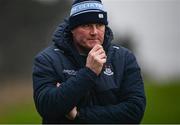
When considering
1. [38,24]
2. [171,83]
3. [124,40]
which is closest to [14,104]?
[171,83]

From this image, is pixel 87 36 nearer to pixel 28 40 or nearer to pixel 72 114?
pixel 72 114

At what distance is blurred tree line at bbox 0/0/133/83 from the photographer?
35.5 meters

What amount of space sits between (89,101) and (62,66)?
34 centimetres

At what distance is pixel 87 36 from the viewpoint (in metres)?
6.70

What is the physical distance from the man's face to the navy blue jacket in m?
0.07

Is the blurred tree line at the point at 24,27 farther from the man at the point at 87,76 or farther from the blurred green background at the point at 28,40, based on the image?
the man at the point at 87,76

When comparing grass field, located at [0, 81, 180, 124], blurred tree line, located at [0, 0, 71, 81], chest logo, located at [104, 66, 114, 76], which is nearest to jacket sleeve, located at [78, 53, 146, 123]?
chest logo, located at [104, 66, 114, 76]

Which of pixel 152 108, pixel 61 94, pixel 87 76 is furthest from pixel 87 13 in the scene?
pixel 152 108

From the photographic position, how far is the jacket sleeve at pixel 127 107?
22.1 ft

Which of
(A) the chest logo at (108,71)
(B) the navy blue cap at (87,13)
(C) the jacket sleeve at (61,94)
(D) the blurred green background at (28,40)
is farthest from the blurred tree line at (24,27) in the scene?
(C) the jacket sleeve at (61,94)

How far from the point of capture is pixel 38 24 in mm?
38281

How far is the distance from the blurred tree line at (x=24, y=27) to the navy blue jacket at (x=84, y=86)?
27417 millimetres

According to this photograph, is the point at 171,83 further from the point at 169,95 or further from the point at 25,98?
the point at 25,98

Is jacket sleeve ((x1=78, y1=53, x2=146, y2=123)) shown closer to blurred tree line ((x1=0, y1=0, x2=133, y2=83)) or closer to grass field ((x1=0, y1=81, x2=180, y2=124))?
grass field ((x1=0, y1=81, x2=180, y2=124))
